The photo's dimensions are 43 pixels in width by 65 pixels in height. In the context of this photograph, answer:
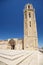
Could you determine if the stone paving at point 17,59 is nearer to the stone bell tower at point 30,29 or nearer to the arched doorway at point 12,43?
the stone bell tower at point 30,29

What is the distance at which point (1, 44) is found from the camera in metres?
19.1

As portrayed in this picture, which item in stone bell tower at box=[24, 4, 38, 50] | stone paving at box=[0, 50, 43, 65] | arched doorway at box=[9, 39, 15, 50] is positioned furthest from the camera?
arched doorway at box=[9, 39, 15, 50]

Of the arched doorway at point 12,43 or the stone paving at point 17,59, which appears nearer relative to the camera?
the stone paving at point 17,59

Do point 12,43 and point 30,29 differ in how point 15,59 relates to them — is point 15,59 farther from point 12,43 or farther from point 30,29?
point 12,43

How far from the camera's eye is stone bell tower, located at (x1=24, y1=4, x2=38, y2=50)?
16.4m

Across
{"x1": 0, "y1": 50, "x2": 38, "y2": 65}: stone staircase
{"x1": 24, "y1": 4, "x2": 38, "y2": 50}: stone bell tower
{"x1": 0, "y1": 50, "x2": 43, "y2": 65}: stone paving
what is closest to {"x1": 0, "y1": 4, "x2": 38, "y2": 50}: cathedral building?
{"x1": 24, "y1": 4, "x2": 38, "y2": 50}: stone bell tower

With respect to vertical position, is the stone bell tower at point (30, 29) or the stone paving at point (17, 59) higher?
the stone bell tower at point (30, 29)

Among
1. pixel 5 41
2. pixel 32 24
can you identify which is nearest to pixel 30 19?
pixel 32 24

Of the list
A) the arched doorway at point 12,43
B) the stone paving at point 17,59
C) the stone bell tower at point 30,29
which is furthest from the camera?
the arched doorway at point 12,43

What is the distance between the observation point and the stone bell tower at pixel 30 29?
1636cm

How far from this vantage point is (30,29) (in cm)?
1709

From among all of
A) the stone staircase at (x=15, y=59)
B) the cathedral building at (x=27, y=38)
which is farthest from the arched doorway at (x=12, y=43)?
the stone staircase at (x=15, y=59)

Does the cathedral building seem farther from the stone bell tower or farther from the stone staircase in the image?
the stone staircase

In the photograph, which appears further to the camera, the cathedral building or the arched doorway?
the arched doorway
